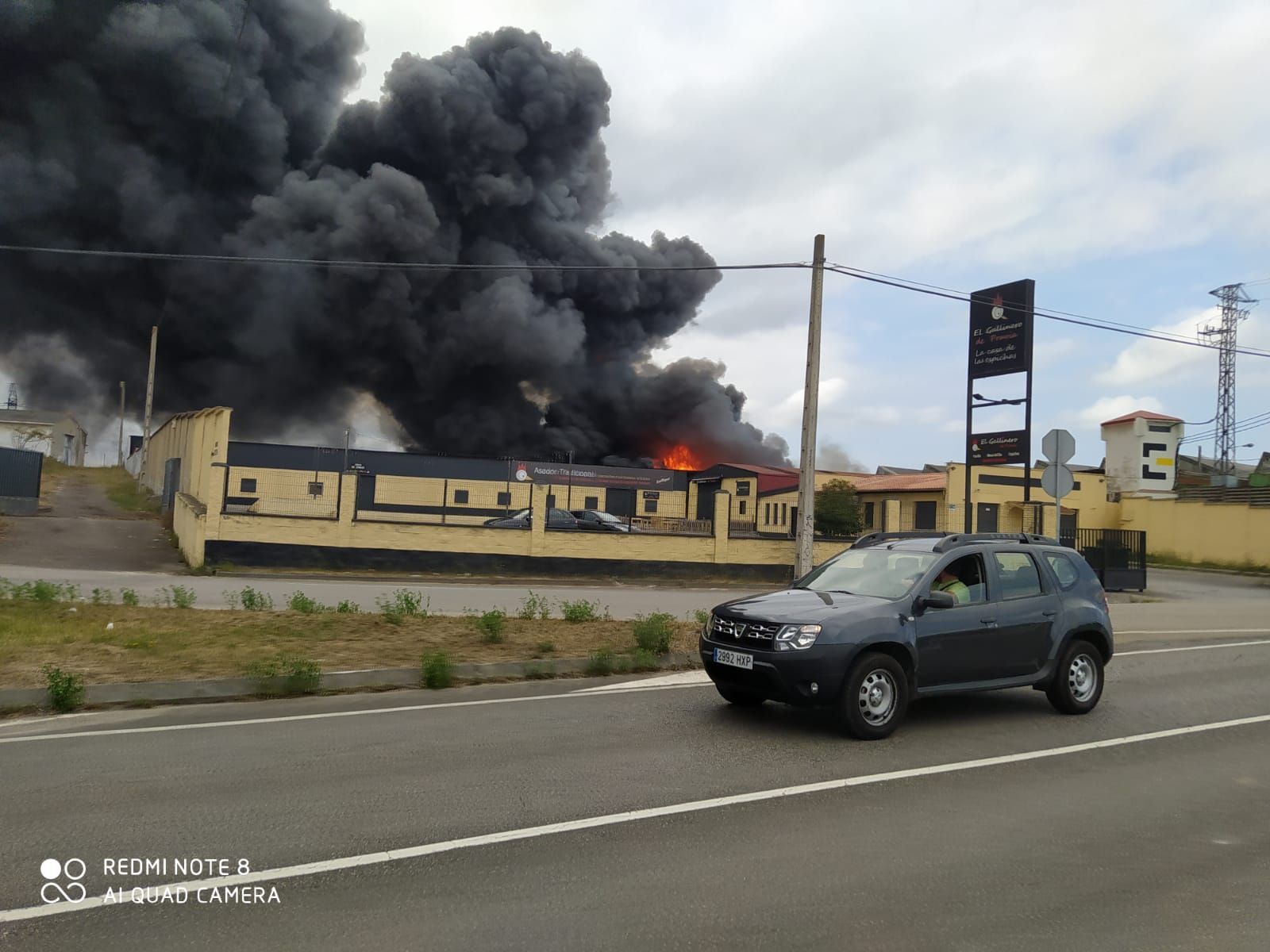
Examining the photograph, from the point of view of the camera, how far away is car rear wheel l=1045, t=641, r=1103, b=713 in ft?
24.9

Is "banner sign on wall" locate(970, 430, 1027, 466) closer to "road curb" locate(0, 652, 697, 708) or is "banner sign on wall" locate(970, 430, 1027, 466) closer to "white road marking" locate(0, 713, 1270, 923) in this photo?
"road curb" locate(0, 652, 697, 708)

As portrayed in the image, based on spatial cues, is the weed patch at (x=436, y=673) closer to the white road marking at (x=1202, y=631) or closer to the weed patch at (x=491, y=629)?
the weed patch at (x=491, y=629)

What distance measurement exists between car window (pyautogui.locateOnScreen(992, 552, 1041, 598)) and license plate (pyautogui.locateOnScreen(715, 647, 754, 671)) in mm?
2208

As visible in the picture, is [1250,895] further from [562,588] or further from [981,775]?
[562,588]

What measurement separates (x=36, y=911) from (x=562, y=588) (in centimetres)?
1772

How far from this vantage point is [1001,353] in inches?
990

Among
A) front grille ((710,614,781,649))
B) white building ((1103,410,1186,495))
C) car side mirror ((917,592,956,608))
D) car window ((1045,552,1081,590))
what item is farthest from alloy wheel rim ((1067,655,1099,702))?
white building ((1103,410,1186,495))

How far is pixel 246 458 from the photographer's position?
4478 centimetres

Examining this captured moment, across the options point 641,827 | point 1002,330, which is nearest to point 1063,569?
point 641,827

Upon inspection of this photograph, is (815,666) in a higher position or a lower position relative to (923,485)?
lower

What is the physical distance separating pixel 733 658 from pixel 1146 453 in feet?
145

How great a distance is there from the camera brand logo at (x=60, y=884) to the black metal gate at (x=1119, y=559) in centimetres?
2446

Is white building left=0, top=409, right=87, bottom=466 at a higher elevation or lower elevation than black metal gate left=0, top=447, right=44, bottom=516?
higher

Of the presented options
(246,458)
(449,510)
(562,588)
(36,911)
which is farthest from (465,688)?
(246,458)
